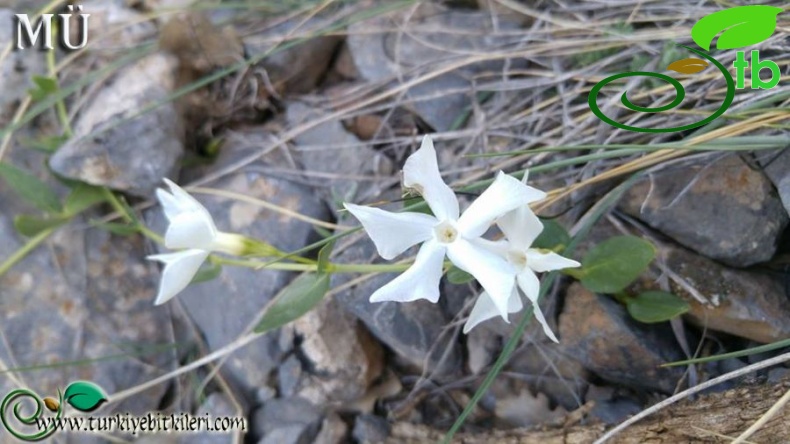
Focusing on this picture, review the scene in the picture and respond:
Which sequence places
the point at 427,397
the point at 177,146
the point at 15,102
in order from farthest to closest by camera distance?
the point at 15,102 → the point at 177,146 → the point at 427,397

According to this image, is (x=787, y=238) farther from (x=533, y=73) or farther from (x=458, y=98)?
(x=458, y=98)

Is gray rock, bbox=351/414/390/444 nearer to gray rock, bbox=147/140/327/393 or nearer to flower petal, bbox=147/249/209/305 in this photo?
gray rock, bbox=147/140/327/393

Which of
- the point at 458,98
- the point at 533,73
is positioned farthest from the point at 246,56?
the point at 533,73

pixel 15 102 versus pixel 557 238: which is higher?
pixel 557 238

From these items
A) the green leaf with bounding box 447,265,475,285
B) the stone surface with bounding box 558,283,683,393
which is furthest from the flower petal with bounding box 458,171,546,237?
the stone surface with bounding box 558,283,683,393

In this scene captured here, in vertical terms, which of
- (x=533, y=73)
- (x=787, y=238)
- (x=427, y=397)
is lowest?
(x=427, y=397)

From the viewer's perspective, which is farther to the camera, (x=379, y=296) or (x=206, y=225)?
(x=206, y=225)

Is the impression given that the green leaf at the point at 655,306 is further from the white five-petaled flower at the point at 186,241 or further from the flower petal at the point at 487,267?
the white five-petaled flower at the point at 186,241

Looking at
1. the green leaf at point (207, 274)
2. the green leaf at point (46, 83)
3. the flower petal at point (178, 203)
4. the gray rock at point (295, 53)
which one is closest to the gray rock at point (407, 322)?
the green leaf at point (207, 274)
